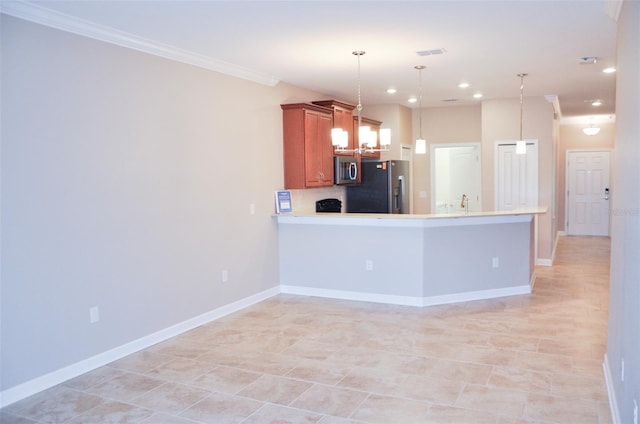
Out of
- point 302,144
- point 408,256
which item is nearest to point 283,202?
point 302,144

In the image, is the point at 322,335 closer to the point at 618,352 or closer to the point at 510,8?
the point at 618,352

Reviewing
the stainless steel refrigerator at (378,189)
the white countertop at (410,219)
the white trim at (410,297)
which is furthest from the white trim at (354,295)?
the stainless steel refrigerator at (378,189)

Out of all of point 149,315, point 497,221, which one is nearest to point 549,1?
point 497,221

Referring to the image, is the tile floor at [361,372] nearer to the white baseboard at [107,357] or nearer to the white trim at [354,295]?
the white baseboard at [107,357]

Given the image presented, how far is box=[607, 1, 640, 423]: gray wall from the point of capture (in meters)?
2.29

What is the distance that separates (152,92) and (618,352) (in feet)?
12.8

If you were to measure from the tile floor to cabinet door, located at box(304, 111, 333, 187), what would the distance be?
1733 millimetres

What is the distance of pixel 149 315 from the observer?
14.3 ft

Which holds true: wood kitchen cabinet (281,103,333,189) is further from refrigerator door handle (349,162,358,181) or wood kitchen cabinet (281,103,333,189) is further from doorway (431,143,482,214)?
doorway (431,143,482,214)

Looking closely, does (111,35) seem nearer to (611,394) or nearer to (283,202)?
(283,202)

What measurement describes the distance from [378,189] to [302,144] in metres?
1.88

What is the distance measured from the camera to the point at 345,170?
7000 mm

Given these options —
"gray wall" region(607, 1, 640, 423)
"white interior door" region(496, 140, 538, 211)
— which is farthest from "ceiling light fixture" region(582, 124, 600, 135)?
"gray wall" region(607, 1, 640, 423)

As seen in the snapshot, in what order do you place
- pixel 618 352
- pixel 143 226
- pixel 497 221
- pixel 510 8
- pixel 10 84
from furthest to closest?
pixel 497 221 < pixel 143 226 < pixel 510 8 < pixel 10 84 < pixel 618 352
